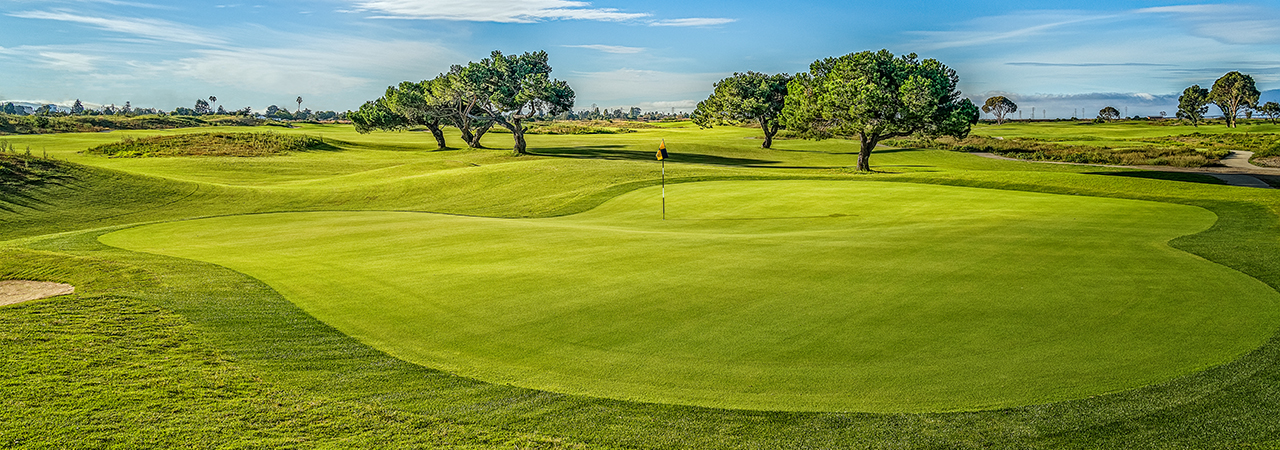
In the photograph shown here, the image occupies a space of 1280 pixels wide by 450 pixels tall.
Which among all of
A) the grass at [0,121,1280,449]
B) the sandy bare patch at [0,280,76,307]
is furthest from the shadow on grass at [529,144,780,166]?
the sandy bare patch at [0,280,76,307]

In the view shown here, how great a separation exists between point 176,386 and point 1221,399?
379 inches

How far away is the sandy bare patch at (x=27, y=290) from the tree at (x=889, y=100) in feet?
116

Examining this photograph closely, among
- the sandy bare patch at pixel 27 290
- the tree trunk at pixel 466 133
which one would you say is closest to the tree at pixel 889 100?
the tree trunk at pixel 466 133

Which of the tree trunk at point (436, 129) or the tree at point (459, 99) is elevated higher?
the tree at point (459, 99)

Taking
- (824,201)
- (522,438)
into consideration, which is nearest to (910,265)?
(522,438)

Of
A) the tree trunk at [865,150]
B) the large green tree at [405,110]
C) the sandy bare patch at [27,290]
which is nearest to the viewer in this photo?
the sandy bare patch at [27,290]

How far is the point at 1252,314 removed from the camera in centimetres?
895

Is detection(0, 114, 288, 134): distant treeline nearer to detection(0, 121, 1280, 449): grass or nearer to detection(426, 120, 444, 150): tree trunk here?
detection(426, 120, 444, 150): tree trunk

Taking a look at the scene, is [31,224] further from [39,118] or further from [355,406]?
[39,118]

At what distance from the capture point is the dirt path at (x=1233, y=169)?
111 ft

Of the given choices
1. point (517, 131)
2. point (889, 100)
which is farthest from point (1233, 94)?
point (517, 131)

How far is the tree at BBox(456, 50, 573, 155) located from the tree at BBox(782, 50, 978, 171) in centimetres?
2091

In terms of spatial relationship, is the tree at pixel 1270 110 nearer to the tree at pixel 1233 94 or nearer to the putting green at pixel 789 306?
the tree at pixel 1233 94

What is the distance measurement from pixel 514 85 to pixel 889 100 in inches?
1150
